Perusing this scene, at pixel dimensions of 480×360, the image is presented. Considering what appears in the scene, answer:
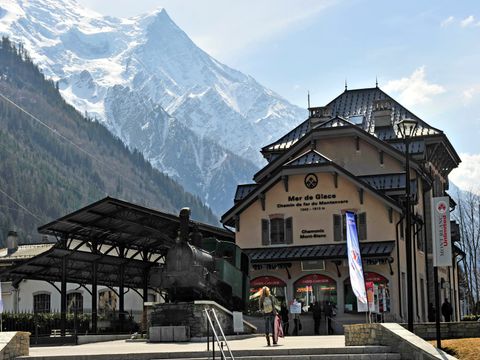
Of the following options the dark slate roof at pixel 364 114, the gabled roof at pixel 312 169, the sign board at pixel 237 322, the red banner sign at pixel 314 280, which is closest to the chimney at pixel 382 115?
the dark slate roof at pixel 364 114

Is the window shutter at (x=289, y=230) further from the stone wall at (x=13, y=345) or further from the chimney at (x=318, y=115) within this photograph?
the stone wall at (x=13, y=345)

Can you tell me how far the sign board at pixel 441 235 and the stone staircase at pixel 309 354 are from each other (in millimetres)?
2472

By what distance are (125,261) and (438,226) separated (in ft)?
82.3

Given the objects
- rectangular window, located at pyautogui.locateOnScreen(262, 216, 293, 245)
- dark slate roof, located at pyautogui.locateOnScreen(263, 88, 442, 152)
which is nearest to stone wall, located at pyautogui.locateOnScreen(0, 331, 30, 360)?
rectangular window, located at pyautogui.locateOnScreen(262, 216, 293, 245)

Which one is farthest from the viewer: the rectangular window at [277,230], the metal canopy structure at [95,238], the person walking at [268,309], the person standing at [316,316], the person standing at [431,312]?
the rectangular window at [277,230]

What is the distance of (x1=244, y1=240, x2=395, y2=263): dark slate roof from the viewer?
1833 inches

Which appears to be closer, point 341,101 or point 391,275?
point 391,275

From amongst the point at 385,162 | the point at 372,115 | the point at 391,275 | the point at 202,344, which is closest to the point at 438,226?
the point at 202,344

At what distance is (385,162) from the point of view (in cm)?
5334

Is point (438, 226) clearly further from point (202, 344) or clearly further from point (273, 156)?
point (273, 156)

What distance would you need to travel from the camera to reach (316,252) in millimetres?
47750

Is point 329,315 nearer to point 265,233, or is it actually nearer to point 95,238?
point 265,233

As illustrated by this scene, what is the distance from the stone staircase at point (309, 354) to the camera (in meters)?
22.0

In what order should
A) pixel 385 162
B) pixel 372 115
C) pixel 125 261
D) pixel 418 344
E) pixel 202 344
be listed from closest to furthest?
1. pixel 418 344
2. pixel 202 344
3. pixel 125 261
4. pixel 385 162
5. pixel 372 115
